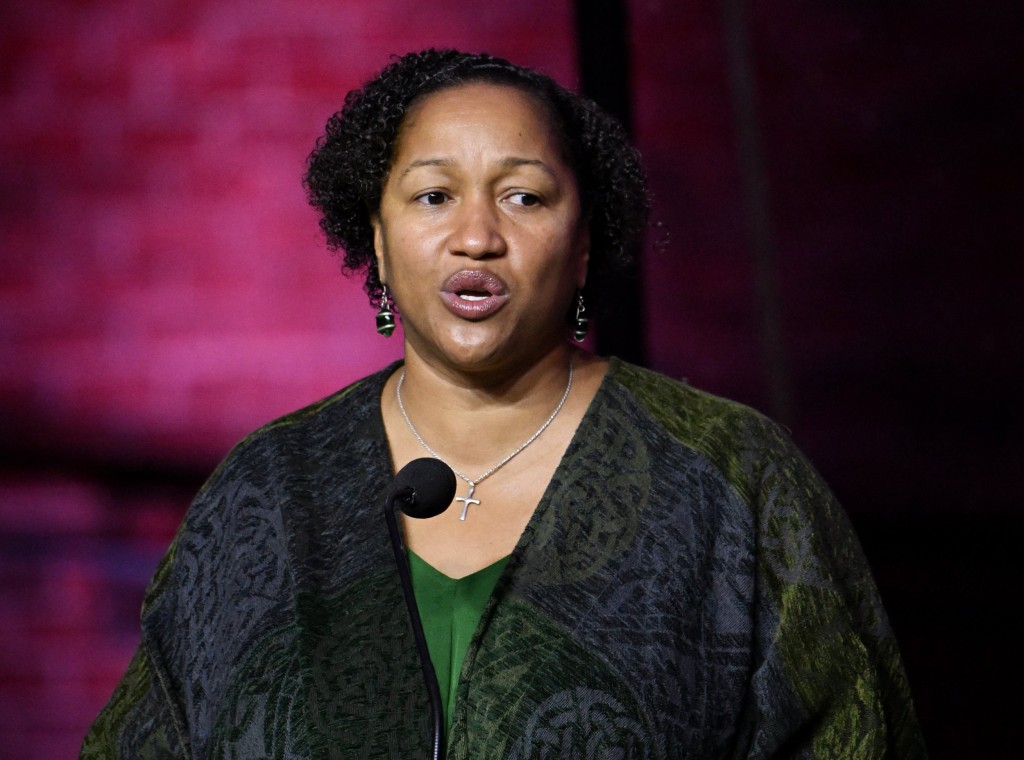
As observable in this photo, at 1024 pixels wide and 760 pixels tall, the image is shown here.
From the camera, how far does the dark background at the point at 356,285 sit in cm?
277

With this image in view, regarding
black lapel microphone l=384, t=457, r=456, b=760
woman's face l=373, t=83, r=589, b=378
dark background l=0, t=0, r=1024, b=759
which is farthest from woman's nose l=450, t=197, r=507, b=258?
dark background l=0, t=0, r=1024, b=759

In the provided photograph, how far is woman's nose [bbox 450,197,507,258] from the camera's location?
5.67 ft

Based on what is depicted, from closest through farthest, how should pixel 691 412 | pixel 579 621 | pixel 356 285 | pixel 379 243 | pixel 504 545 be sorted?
Answer: pixel 579 621
pixel 504 545
pixel 691 412
pixel 379 243
pixel 356 285

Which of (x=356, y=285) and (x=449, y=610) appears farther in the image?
(x=356, y=285)

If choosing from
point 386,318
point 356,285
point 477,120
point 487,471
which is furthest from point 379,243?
point 356,285

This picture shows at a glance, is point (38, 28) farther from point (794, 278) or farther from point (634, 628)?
point (634, 628)

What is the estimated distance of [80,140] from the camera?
2865mm

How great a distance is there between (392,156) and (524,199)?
241mm

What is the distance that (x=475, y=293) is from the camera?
1755 mm

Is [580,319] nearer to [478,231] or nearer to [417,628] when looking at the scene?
[478,231]

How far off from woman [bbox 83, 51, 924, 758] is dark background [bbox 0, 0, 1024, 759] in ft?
2.76

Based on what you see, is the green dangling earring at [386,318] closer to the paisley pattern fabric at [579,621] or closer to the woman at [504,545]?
the woman at [504,545]

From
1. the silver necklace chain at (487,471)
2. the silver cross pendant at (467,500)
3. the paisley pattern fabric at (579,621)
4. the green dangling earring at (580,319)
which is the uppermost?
the green dangling earring at (580,319)

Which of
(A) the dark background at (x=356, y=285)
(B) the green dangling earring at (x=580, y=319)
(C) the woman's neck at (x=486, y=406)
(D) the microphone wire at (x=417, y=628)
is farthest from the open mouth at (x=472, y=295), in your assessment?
(A) the dark background at (x=356, y=285)
